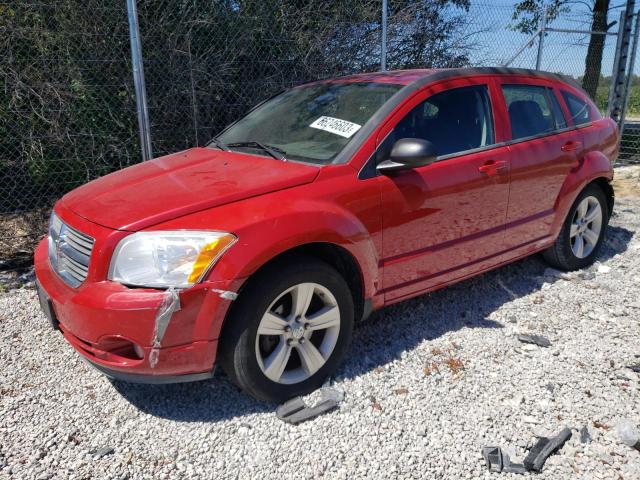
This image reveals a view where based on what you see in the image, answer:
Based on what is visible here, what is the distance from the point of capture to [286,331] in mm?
2639

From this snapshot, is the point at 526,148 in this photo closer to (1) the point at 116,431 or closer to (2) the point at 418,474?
(2) the point at 418,474

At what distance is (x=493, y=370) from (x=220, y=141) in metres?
2.39

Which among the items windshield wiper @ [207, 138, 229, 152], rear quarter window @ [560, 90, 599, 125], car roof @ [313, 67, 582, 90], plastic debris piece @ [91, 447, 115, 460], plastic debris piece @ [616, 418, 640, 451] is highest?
car roof @ [313, 67, 582, 90]

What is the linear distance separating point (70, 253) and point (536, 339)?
2862mm

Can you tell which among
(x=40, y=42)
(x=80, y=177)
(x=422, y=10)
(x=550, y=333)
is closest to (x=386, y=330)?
(x=550, y=333)

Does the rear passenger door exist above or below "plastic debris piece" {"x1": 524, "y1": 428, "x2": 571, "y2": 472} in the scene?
above

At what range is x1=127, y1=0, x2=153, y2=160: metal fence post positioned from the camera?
176 inches

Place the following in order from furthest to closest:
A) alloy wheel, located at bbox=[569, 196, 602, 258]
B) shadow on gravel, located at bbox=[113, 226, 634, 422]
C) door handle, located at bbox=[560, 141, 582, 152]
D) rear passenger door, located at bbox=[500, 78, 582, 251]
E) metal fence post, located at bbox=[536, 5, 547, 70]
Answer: metal fence post, located at bbox=[536, 5, 547, 70], alloy wheel, located at bbox=[569, 196, 602, 258], door handle, located at bbox=[560, 141, 582, 152], rear passenger door, located at bbox=[500, 78, 582, 251], shadow on gravel, located at bbox=[113, 226, 634, 422]

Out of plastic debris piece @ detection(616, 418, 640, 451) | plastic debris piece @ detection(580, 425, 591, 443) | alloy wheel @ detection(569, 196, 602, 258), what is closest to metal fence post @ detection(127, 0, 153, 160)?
alloy wheel @ detection(569, 196, 602, 258)

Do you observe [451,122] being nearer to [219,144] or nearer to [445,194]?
[445,194]

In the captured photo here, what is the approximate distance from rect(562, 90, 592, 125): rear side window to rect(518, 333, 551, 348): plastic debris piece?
1.91m

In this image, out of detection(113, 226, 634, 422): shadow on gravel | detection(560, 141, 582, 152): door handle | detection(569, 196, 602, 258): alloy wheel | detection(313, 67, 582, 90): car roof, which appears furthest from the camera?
detection(569, 196, 602, 258): alloy wheel

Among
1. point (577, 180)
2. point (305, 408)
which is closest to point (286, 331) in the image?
point (305, 408)

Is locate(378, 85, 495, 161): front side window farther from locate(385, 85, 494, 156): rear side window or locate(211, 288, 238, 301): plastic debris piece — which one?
locate(211, 288, 238, 301): plastic debris piece
